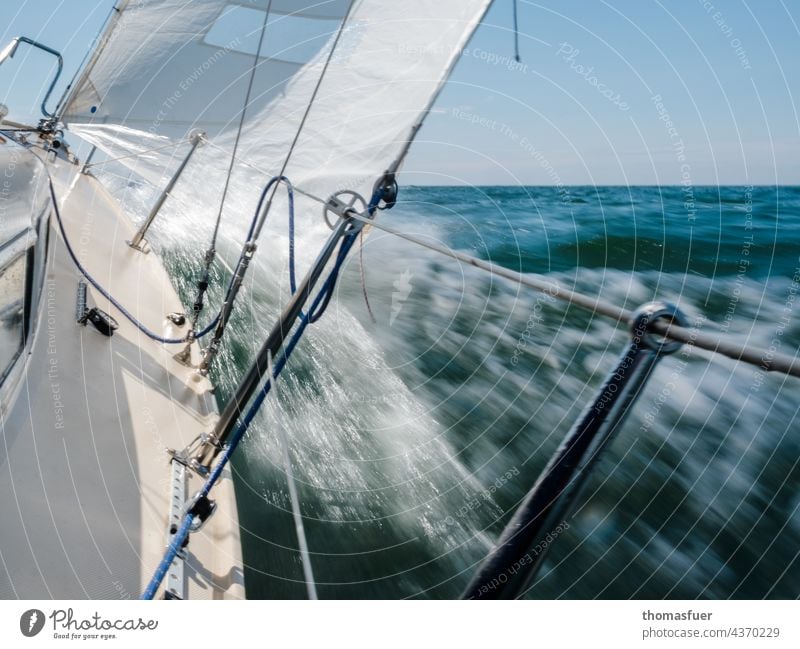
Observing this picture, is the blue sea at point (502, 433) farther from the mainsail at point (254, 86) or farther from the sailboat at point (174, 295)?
the mainsail at point (254, 86)

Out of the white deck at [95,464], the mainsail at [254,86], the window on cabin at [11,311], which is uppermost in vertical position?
the mainsail at [254,86]

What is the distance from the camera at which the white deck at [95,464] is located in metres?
1.20

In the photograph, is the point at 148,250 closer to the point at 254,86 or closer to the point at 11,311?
the point at 254,86

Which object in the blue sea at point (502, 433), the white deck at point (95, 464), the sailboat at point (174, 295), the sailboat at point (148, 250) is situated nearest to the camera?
the sailboat at point (174, 295)

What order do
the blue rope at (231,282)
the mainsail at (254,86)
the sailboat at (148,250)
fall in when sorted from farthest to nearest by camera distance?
the mainsail at (254,86), the blue rope at (231,282), the sailboat at (148,250)

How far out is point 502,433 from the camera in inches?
111

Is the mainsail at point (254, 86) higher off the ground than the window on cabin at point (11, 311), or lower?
higher

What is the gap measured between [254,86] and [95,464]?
7.30ft

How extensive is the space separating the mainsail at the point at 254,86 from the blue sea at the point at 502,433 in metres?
0.57

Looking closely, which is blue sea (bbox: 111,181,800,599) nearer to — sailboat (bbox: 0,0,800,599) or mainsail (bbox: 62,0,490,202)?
sailboat (bbox: 0,0,800,599)

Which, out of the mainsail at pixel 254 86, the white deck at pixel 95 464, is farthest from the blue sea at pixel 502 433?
the mainsail at pixel 254 86

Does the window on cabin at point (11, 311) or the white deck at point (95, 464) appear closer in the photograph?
the white deck at point (95, 464)

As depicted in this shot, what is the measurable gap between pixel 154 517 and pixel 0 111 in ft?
8.25

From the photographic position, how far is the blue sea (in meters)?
1.96
